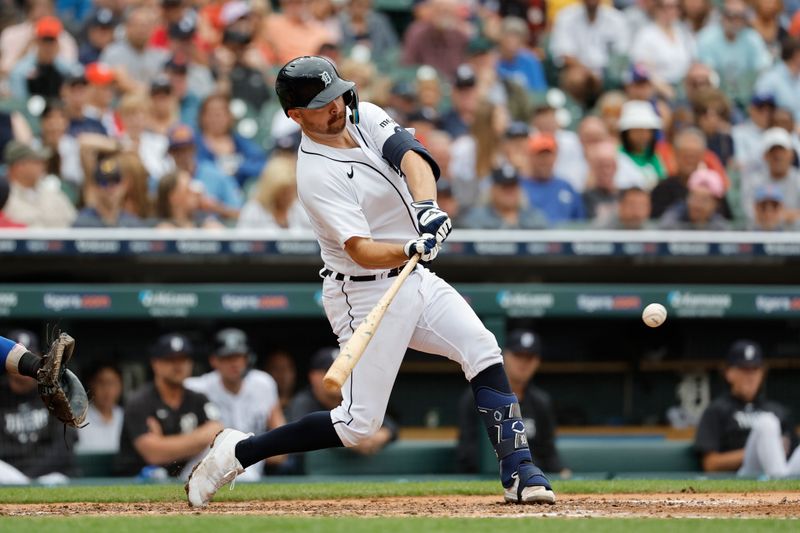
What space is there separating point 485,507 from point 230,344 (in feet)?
8.69

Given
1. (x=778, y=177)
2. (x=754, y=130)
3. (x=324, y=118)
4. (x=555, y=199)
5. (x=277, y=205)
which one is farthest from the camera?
(x=754, y=130)

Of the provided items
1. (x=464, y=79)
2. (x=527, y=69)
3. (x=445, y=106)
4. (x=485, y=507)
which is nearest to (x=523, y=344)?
(x=485, y=507)

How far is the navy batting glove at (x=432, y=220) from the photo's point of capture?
457cm

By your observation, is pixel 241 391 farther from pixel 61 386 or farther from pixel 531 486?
pixel 531 486

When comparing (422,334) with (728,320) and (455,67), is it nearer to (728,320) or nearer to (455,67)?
(728,320)

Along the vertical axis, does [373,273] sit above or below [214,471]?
above

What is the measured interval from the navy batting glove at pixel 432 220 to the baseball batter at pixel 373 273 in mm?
28

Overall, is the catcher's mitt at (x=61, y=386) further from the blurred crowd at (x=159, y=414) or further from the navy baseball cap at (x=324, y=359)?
the navy baseball cap at (x=324, y=359)

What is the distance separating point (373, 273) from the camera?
4.86 metres

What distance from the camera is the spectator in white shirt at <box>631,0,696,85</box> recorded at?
11430mm

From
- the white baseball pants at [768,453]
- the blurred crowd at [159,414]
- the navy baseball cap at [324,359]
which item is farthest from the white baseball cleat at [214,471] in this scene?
the white baseball pants at [768,453]

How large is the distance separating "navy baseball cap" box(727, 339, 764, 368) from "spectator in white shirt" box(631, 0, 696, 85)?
14.7 ft

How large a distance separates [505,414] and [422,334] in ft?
1.36

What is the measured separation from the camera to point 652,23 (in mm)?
11586
